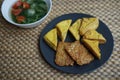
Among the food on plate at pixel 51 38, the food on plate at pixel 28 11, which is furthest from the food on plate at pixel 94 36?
the food on plate at pixel 28 11

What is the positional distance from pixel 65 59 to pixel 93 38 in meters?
0.14

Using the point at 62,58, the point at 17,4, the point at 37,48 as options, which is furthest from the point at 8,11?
the point at 62,58

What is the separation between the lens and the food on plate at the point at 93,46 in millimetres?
775

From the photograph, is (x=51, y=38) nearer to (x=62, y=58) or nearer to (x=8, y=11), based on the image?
(x=62, y=58)

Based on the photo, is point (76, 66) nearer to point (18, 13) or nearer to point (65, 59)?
point (65, 59)

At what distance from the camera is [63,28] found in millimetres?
858

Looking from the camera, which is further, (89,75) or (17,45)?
(17,45)

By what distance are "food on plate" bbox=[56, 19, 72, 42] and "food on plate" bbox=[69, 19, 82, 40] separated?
2cm

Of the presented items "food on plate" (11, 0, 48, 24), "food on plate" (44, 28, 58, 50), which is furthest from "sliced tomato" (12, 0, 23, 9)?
"food on plate" (44, 28, 58, 50)

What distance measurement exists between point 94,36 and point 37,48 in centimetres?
24

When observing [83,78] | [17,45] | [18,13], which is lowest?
[83,78]

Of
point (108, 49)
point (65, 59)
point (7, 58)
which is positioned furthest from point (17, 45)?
point (108, 49)

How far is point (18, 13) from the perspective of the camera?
36.6 inches

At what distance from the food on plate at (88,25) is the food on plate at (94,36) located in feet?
0.05
